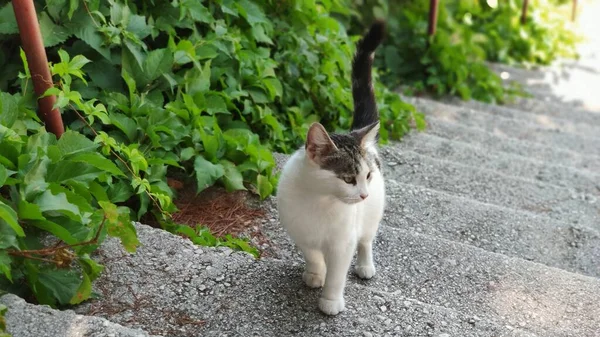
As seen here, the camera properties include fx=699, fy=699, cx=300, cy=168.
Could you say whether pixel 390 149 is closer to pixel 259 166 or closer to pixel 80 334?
pixel 259 166

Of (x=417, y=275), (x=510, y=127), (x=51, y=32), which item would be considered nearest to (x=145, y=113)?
(x=51, y=32)

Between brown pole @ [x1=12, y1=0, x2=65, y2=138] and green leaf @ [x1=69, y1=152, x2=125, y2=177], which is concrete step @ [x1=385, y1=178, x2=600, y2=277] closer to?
green leaf @ [x1=69, y1=152, x2=125, y2=177]

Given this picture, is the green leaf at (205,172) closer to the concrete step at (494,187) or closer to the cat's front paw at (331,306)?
the cat's front paw at (331,306)

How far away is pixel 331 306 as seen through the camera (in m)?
2.41

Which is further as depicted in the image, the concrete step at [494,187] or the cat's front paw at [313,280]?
the concrete step at [494,187]

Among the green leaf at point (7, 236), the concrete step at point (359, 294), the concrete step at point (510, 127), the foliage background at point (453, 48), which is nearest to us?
the green leaf at point (7, 236)

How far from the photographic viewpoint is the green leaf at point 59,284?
7.48 feet

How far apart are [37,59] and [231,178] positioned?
A: 0.96 m

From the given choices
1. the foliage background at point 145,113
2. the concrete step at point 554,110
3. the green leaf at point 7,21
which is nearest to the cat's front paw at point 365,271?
the foliage background at point 145,113

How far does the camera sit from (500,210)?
141 inches

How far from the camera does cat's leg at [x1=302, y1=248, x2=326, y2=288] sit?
8.45 ft

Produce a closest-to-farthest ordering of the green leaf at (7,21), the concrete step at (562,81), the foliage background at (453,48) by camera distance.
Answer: the green leaf at (7,21) → the foliage background at (453,48) → the concrete step at (562,81)

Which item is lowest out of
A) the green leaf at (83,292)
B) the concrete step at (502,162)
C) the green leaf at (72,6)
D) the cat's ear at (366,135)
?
the concrete step at (502,162)

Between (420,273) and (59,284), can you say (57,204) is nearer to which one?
(59,284)
